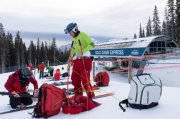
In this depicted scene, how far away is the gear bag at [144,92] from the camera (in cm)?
488

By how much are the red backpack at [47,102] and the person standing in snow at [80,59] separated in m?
1.04

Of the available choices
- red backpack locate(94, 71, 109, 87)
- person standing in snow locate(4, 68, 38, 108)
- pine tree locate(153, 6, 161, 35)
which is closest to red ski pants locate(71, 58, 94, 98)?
person standing in snow locate(4, 68, 38, 108)

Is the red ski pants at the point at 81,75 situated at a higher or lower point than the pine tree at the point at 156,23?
lower

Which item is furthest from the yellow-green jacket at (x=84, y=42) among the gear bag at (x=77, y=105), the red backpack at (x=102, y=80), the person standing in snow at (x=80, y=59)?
the red backpack at (x=102, y=80)

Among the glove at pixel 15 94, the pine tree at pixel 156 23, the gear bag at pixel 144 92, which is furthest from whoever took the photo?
the pine tree at pixel 156 23

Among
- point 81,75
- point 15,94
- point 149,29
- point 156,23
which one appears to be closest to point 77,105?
point 81,75

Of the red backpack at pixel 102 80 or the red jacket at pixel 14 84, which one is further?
the red backpack at pixel 102 80

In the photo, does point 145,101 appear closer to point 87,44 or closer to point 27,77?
point 87,44

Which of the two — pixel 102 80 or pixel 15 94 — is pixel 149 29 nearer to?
pixel 102 80

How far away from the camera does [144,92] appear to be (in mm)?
4855

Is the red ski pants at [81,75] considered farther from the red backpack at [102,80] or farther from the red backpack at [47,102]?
the red backpack at [102,80]

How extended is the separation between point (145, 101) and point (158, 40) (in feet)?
81.5

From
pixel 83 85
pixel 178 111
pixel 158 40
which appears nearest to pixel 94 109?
pixel 83 85

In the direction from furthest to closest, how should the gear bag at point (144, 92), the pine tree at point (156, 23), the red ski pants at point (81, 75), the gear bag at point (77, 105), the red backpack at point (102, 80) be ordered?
1. the pine tree at point (156, 23)
2. the red backpack at point (102, 80)
3. the red ski pants at point (81, 75)
4. the gear bag at point (77, 105)
5. the gear bag at point (144, 92)
